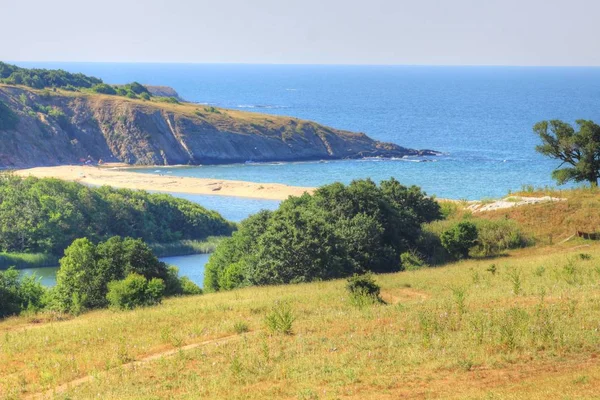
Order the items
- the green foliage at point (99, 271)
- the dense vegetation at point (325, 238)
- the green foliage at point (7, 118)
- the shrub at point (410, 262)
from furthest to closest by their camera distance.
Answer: the green foliage at point (7, 118) → the shrub at point (410, 262) → the dense vegetation at point (325, 238) → the green foliage at point (99, 271)

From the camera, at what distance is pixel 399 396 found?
14.7 meters

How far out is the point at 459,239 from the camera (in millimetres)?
35750

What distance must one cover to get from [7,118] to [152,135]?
19654 millimetres

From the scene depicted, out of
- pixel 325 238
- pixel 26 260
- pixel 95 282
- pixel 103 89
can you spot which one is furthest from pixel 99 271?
pixel 103 89

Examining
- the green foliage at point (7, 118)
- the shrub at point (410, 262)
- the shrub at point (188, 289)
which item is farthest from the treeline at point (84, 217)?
the green foliage at point (7, 118)

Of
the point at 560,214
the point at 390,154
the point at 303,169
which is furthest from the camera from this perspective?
the point at 390,154

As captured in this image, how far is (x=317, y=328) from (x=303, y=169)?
92.4m

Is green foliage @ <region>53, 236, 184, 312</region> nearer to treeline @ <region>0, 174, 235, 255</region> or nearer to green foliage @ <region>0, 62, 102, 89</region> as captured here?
treeline @ <region>0, 174, 235, 255</region>

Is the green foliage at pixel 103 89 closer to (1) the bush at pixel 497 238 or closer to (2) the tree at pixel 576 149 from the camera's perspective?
(2) the tree at pixel 576 149

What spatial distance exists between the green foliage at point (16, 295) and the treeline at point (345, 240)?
7326 mm

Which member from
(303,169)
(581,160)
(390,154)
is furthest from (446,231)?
(390,154)

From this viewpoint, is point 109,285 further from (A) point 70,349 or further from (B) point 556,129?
(B) point 556,129

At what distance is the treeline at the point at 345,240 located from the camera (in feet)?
107

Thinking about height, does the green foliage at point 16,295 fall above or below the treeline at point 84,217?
above
